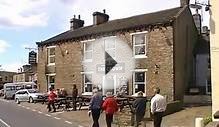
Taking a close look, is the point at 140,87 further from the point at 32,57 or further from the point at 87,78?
the point at 32,57

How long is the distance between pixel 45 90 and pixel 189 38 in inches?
606

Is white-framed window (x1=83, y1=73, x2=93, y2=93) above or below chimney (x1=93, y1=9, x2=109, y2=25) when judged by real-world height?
below

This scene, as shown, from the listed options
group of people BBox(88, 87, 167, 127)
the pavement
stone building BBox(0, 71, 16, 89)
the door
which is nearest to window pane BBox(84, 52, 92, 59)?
the door

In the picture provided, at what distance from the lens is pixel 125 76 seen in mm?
32688

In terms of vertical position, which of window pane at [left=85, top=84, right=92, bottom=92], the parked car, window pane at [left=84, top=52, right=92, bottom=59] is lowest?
the parked car

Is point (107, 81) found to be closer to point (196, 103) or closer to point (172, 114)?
point (196, 103)

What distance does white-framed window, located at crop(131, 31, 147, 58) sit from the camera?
31.7 m

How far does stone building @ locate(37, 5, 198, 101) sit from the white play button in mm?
87

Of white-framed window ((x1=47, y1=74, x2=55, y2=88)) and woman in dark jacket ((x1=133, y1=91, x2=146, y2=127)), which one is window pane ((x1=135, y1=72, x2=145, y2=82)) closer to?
white-framed window ((x1=47, y1=74, x2=55, y2=88))

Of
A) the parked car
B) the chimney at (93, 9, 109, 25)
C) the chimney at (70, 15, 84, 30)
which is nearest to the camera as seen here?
the parked car

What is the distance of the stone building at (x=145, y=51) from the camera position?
29.9m

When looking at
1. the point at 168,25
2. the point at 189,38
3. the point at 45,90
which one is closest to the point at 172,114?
the point at 168,25

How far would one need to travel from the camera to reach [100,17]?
134 feet

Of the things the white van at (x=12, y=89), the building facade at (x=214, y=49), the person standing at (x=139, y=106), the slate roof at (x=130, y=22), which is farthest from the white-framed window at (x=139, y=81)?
the white van at (x=12, y=89)
